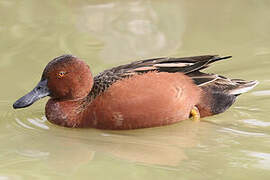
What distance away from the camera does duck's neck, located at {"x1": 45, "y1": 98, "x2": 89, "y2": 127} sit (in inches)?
226

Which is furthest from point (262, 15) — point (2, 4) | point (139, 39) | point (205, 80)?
point (2, 4)

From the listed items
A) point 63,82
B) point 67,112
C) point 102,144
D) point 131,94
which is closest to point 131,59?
point 63,82

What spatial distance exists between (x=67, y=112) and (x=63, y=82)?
1.03ft

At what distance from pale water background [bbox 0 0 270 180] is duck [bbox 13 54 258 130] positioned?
0.11 metres

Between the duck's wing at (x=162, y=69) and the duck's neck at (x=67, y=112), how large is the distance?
0.64ft

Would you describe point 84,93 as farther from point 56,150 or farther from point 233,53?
point 233,53

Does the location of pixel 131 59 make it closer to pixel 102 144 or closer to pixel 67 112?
pixel 67 112

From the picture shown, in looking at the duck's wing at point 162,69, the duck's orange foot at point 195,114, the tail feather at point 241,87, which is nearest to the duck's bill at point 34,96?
the duck's wing at point 162,69

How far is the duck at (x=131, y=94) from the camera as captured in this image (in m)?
5.55

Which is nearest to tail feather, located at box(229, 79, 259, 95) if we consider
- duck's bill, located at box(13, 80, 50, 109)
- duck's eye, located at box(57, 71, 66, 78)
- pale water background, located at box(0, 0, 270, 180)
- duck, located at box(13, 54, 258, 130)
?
duck, located at box(13, 54, 258, 130)

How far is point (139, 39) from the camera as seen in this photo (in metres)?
8.59

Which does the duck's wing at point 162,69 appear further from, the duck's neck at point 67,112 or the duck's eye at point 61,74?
the duck's eye at point 61,74

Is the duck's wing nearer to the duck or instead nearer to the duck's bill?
the duck

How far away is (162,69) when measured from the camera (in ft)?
19.2
